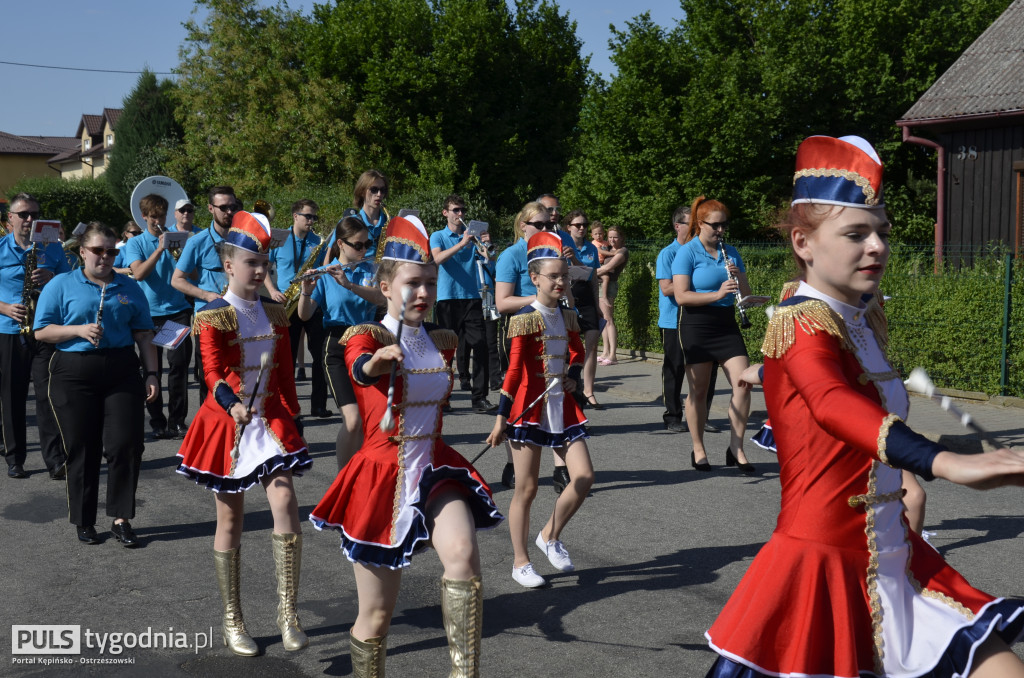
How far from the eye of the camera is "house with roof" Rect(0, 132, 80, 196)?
8675cm

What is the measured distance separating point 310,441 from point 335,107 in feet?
99.4

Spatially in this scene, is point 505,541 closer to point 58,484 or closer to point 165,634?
point 165,634

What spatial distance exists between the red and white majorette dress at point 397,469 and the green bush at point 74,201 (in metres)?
49.1

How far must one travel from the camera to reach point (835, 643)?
2.58 metres

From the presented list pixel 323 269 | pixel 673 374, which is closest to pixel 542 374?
pixel 323 269

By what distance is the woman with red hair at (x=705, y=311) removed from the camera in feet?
28.2

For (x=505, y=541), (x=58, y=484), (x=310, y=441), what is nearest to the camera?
(x=505, y=541)

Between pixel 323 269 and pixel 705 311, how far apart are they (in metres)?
3.27

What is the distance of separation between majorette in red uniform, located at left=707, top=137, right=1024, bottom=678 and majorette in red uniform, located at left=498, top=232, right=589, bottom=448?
322 cm

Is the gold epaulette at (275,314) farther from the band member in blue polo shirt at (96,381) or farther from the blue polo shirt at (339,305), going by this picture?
the blue polo shirt at (339,305)

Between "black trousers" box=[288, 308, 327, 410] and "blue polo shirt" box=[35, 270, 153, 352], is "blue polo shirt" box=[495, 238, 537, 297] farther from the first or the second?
"blue polo shirt" box=[35, 270, 153, 352]

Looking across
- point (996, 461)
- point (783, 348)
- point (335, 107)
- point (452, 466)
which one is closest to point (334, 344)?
point (452, 466)

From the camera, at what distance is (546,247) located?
20.5 feet

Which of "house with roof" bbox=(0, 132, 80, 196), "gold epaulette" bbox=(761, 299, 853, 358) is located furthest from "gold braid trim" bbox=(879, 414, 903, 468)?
"house with roof" bbox=(0, 132, 80, 196)
